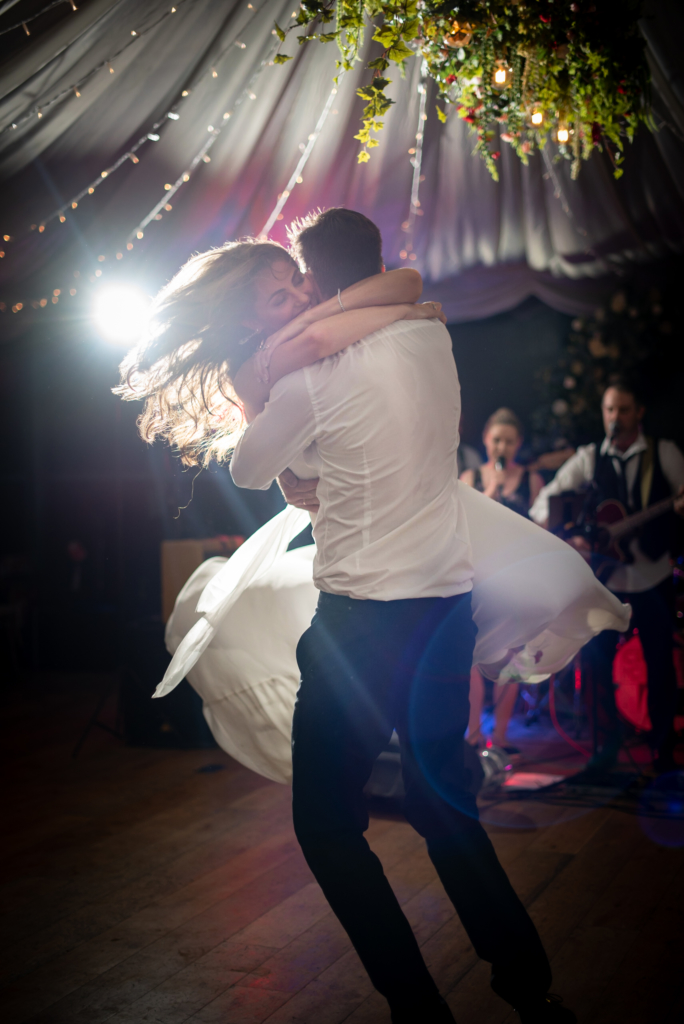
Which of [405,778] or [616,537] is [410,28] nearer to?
[405,778]

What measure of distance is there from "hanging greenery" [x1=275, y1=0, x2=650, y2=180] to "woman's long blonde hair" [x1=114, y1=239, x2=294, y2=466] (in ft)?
2.53

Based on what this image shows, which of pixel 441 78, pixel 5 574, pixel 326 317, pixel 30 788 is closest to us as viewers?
pixel 326 317

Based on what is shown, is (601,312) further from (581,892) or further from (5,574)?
(5,574)

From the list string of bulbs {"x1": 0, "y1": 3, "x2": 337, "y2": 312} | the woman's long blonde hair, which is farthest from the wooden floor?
string of bulbs {"x1": 0, "y1": 3, "x2": 337, "y2": 312}

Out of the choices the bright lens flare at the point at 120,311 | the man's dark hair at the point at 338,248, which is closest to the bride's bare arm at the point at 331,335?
the man's dark hair at the point at 338,248

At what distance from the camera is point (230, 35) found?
98.5 inches

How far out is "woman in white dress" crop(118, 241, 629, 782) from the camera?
1.51 m

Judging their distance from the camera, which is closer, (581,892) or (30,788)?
(581,892)

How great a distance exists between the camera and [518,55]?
2324 mm

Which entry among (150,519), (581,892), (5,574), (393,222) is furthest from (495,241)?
(5,574)

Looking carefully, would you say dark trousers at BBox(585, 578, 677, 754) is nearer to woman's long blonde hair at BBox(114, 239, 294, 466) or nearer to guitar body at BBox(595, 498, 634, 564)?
guitar body at BBox(595, 498, 634, 564)

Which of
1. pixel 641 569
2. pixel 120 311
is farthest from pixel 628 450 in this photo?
pixel 120 311

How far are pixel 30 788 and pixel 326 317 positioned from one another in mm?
2833

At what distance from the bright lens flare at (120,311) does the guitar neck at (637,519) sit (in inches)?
102
